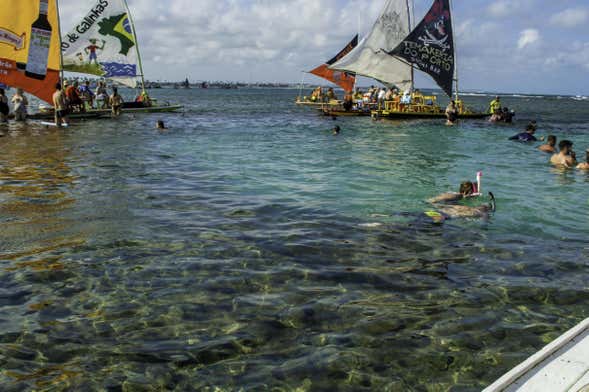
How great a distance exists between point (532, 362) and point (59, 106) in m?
27.5

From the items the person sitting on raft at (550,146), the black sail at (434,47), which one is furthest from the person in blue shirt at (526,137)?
the black sail at (434,47)

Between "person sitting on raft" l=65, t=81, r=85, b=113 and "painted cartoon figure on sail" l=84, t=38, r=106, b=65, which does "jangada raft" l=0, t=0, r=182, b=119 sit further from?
"person sitting on raft" l=65, t=81, r=85, b=113

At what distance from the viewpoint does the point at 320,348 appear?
4898mm

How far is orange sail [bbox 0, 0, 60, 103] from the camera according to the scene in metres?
25.4

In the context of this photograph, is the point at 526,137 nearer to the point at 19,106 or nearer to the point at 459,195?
the point at 459,195

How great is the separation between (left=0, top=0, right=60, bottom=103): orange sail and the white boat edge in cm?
2881

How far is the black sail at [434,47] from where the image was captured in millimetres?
33719

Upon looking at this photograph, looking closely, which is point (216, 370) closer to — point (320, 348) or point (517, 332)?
point (320, 348)

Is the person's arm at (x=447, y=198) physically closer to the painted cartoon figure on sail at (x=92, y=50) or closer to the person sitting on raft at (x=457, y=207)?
the person sitting on raft at (x=457, y=207)

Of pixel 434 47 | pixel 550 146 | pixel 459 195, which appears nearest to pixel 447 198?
pixel 459 195

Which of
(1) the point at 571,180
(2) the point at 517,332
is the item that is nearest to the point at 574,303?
(2) the point at 517,332

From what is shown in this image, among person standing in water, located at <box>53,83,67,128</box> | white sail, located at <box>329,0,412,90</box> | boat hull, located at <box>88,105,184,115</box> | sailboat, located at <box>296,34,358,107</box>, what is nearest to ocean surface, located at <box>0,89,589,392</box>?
person standing in water, located at <box>53,83,67,128</box>

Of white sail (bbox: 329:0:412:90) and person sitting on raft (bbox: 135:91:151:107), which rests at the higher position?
white sail (bbox: 329:0:412:90)

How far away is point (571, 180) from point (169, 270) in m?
12.9
